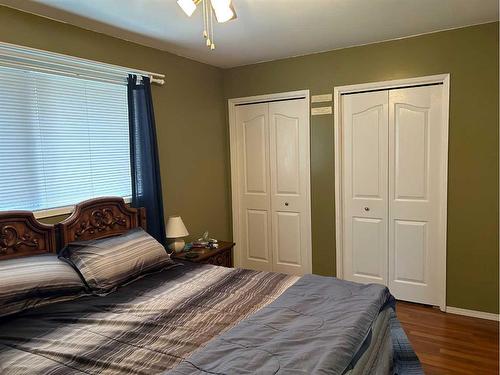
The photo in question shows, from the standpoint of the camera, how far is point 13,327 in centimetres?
179

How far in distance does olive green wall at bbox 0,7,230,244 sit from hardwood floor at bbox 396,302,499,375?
215 centimetres

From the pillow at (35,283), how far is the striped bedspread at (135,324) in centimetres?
6

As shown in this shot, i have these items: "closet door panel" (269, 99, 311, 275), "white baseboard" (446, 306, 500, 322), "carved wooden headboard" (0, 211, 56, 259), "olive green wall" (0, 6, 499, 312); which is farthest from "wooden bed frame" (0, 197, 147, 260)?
"white baseboard" (446, 306, 500, 322)

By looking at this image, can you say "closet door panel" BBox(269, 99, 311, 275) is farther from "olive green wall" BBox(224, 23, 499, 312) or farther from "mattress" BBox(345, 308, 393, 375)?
"mattress" BBox(345, 308, 393, 375)

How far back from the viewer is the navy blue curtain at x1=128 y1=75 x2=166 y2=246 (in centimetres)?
304

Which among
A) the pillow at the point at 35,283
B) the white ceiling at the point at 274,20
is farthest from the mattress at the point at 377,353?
the white ceiling at the point at 274,20

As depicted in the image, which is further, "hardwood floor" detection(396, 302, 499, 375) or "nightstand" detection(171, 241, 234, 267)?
"nightstand" detection(171, 241, 234, 267)

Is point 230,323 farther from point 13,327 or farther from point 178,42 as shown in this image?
point 178,42

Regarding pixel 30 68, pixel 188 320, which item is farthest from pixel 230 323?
pixel 30 68

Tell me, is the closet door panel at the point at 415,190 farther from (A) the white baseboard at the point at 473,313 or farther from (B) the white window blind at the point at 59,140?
(B) the white window blind at the point at 59,140

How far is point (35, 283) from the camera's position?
1.98 meters

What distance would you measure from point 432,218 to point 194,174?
7.42 ft

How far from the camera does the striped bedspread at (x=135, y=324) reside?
1480mm

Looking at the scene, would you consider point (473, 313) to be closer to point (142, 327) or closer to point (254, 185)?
point (254, 185)
